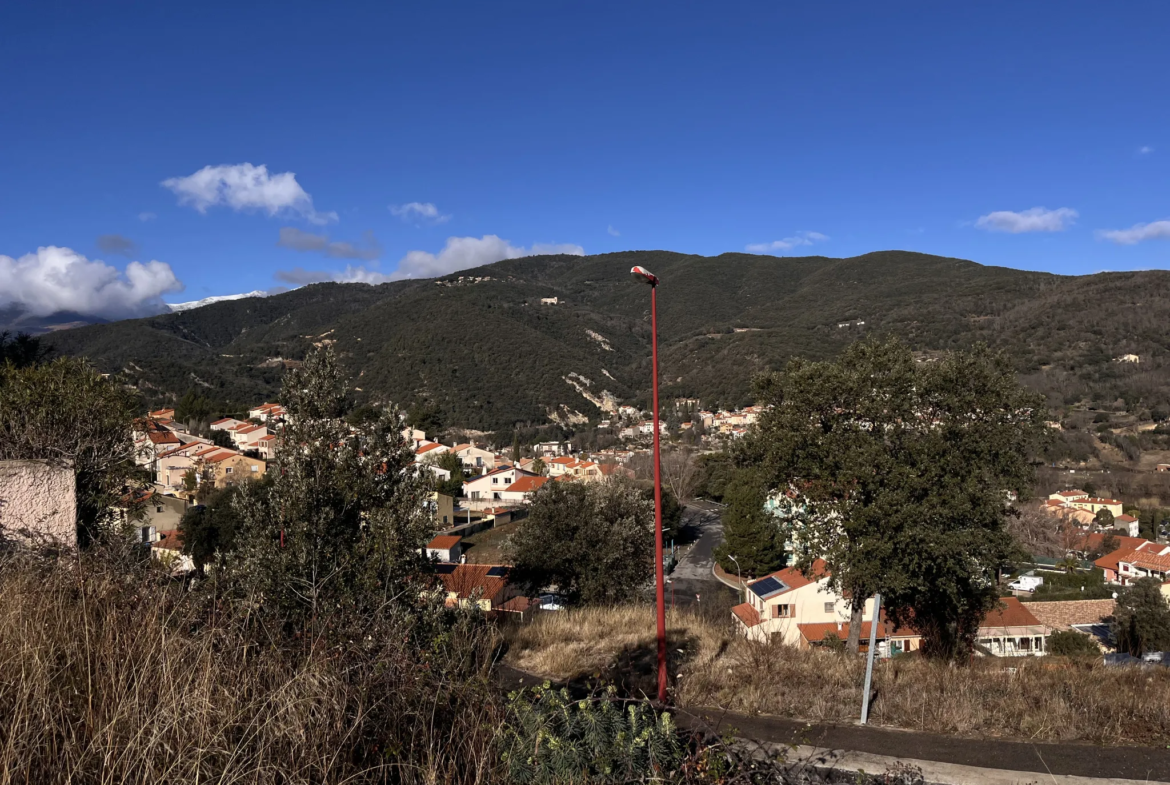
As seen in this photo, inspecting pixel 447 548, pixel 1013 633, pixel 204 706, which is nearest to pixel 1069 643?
pixel 1013 633

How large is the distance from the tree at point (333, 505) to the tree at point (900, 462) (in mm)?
4799

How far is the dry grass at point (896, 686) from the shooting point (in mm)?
4684

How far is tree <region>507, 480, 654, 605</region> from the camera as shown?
58.1 feet

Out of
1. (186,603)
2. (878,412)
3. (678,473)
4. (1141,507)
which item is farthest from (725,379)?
(186,603)

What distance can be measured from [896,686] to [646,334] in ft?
410

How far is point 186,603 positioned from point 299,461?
11.5ft

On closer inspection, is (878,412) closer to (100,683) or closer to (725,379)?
(100,683)

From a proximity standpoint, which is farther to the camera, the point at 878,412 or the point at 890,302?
the point at 890,302

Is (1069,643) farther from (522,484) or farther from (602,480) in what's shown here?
(522,484)

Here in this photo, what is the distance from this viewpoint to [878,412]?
342 inches

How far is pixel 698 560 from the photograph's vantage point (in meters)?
34.2

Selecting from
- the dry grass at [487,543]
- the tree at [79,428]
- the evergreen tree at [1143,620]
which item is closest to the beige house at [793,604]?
the evergreen tree at [1143,620]

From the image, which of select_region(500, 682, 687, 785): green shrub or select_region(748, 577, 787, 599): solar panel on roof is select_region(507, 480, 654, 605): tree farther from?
select_region(500, 682, 687, 785): green shrub

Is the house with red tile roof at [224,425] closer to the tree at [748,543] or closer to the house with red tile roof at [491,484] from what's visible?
the house with red tile roof at [491,484]
